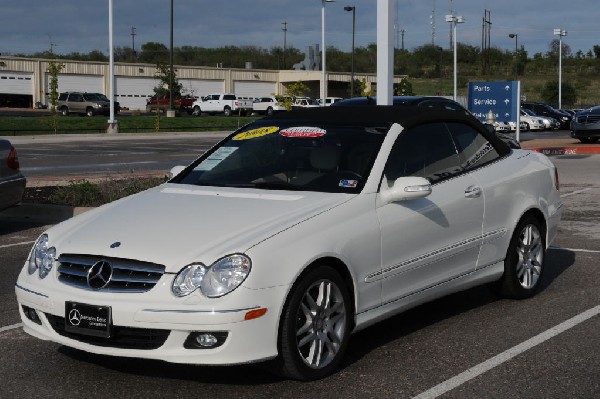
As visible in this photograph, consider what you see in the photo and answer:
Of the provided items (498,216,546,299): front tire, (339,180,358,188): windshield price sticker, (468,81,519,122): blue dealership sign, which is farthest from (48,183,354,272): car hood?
(468,81,519,122): blue dealership sign

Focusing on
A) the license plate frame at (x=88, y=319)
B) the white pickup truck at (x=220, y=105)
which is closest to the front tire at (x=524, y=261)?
the license plate frame at (x=88, y=319)

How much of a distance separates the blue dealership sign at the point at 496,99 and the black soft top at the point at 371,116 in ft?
58.3

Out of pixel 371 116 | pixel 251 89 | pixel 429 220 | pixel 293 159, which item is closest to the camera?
pixel 429 220

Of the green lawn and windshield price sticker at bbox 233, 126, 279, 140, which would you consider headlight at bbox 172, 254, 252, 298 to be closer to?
windshield price sticker at bbox 233, 126, 279, 140

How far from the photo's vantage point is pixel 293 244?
5.26 meters

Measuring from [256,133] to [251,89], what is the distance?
86.2m

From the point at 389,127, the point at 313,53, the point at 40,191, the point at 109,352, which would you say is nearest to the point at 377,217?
the point at 389,127

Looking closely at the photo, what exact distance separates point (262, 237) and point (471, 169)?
248 cm

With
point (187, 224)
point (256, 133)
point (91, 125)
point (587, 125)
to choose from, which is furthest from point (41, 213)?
point (91, 125)

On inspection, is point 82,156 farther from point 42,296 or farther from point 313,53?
point 42,296

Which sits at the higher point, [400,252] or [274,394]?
[400,252]

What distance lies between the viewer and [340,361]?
570cm

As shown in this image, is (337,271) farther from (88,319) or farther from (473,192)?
(473,192)

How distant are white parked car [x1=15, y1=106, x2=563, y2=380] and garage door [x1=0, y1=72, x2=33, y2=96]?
7513 cm
